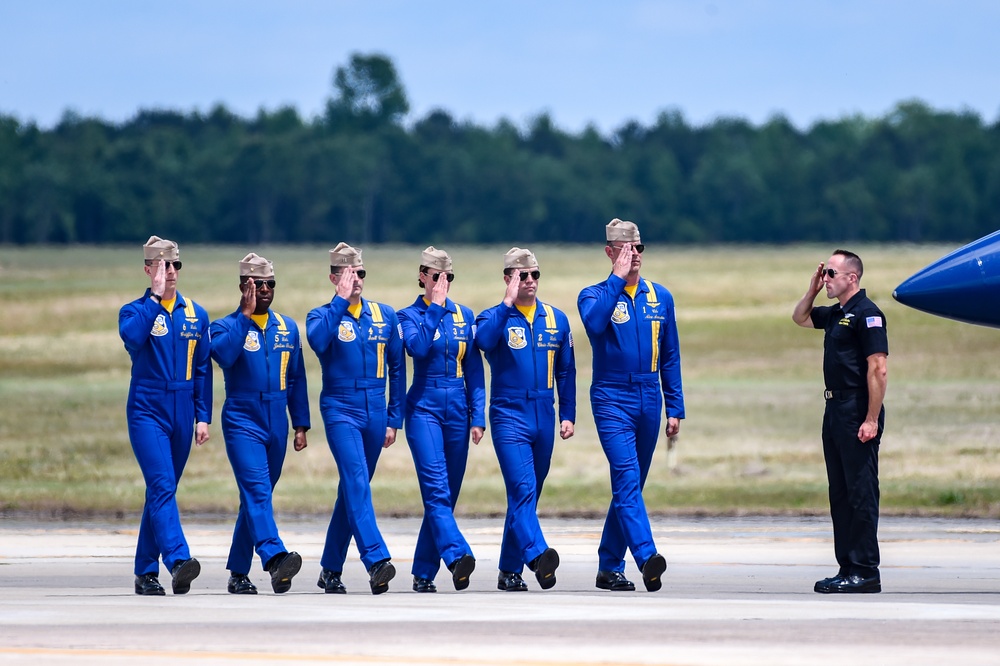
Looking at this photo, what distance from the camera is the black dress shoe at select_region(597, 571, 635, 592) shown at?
11.8m

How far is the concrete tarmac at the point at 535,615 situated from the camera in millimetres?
8961

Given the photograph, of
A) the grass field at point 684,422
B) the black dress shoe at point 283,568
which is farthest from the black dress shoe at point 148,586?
the grass field at point 684,422

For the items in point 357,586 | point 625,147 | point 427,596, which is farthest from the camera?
point 625,147

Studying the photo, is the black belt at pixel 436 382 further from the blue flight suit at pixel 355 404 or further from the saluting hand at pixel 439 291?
the saluting hand at pixel 439 291

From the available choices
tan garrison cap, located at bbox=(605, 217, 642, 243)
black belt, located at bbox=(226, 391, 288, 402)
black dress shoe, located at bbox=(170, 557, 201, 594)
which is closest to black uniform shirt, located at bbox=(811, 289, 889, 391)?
tan garrison cap, located at bbox=(605, 217, 642, 243)

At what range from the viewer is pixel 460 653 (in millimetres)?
8953

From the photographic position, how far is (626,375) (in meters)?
11.9

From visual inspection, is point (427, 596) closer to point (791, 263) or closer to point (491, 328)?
point (491, 328)

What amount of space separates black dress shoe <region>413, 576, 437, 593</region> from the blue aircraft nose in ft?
12.9

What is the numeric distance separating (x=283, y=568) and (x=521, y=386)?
1977mm

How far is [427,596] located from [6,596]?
276cm

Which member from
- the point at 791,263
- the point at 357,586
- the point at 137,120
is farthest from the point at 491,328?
the point at 137,120

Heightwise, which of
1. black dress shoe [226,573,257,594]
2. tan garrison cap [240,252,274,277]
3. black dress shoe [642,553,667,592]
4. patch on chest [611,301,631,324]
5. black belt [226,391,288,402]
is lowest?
black dress shoe [226,573,257,594]

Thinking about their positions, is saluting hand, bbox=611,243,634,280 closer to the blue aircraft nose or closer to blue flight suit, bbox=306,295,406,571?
blue flight suit, bbox=306,295,406,571
